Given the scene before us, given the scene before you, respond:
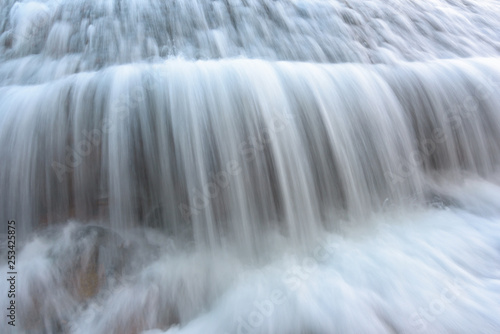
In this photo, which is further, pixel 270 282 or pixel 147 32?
pixel 147 32

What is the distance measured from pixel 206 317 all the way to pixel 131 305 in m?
0.48

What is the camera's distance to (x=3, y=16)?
3.86 metres

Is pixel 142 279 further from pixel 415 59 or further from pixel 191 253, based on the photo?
pixel 415 59

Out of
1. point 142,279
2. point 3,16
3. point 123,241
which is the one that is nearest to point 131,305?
point 142,279

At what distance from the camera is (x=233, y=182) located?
2.75 metres

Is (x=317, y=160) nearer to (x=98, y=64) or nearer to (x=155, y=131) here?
(x=155, y=131)

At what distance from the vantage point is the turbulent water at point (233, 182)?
2.24 m

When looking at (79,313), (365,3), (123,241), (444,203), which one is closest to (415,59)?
(365,3)

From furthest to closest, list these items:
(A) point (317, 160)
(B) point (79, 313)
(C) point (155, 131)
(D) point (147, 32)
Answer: (D) point (147, 32) < (A) point (317, 160) < (C) point (155, 131) < (B) point (79, 313)

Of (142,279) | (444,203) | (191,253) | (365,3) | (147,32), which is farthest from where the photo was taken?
(365,3)

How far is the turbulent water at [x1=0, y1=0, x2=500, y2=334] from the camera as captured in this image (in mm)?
→ 2240

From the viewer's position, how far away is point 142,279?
7.77ft

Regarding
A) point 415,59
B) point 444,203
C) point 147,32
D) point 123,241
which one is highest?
point 147,32

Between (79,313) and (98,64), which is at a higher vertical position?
(98,64)
